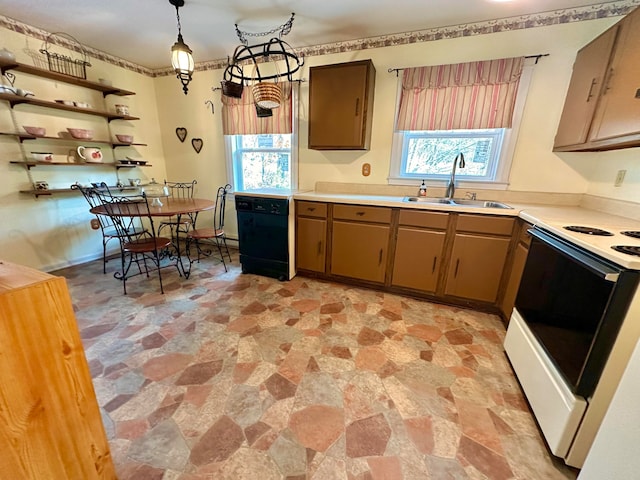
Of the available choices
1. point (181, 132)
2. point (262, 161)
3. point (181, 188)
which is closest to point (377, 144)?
point (262, 161)

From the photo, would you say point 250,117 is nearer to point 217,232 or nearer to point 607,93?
point 217,232

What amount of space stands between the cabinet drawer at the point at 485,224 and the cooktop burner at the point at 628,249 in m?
1.00

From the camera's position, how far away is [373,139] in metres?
2.92

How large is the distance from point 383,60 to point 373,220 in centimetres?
166

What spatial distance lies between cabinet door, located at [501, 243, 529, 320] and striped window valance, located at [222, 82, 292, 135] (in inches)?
103

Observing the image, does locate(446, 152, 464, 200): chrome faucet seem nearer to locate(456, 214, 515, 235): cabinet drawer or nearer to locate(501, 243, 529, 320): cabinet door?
locate(456, 214, 515, 235): cabinet drawer

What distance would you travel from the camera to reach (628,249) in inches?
42.9

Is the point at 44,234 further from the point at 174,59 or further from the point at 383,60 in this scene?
the point at 383,60

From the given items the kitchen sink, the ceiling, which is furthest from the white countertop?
the ceiling

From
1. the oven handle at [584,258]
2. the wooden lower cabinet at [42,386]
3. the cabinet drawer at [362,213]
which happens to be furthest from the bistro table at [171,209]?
the oven handle at [584,258]

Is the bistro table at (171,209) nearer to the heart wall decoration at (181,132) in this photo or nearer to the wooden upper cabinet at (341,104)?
the heart wall decoration at (181,132)

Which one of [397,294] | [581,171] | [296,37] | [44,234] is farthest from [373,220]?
[44,234]

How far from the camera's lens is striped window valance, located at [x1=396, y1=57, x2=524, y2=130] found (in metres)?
2.35

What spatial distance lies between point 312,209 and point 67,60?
10.5ft
